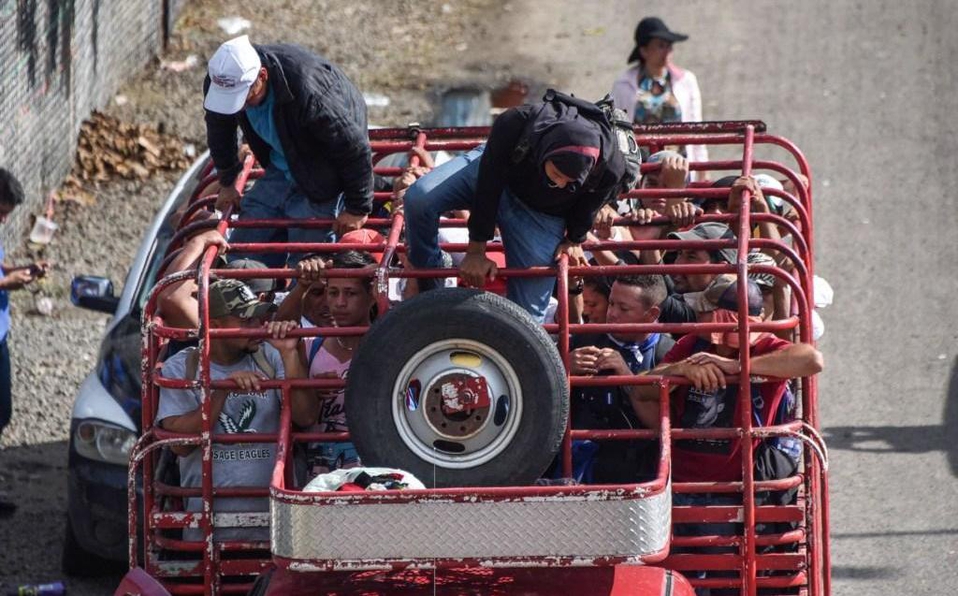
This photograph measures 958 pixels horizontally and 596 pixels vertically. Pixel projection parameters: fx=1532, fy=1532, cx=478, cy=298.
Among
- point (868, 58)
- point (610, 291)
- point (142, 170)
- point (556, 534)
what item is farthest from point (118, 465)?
point (868, 58)

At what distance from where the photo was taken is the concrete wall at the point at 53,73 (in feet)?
39.1

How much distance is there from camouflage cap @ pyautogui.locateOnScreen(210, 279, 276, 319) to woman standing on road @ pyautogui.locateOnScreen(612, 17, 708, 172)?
5.16 m

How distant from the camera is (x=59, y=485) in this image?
30.2 feet

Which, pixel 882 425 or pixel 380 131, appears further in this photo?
pixel 882 425

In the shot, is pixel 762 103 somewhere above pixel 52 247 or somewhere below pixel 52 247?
above

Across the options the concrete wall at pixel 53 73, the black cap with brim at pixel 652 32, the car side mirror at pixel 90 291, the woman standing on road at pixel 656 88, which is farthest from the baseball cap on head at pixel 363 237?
the concrete wall at pixel 53 73

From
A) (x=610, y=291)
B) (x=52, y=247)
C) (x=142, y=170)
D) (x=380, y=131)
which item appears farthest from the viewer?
(x=142, y=170)

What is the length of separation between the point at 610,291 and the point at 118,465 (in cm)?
291

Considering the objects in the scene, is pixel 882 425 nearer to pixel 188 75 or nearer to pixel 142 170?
pixel 142 170

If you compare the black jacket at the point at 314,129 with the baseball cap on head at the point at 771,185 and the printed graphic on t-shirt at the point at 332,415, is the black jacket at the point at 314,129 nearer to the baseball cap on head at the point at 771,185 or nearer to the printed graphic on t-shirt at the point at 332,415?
the printed graphic on t-shirt at the point at 332,415

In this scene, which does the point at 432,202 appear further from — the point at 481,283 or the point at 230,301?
the point at 230,301

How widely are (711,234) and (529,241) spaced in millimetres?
1035

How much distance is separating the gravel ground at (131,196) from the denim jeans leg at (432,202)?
3.34m

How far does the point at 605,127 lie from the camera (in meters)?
5.57
